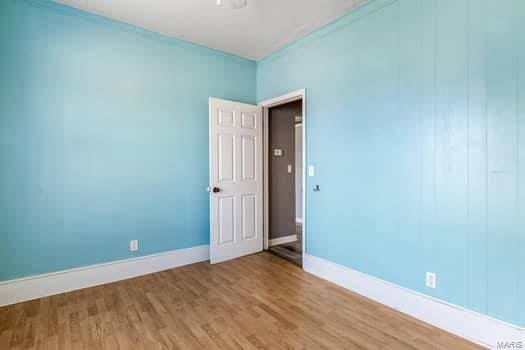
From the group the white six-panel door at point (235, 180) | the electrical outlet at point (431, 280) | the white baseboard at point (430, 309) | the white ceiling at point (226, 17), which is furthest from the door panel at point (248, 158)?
the electrical outlet at point (431, 280)

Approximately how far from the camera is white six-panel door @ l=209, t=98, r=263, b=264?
11.3ft

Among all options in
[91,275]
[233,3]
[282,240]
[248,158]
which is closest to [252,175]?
[248,158]

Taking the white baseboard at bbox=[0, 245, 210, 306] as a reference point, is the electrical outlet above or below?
above

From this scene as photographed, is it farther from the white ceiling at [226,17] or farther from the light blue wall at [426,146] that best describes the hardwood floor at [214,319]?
the white ceiling at [226,17]

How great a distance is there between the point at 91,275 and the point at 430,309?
3.24 m

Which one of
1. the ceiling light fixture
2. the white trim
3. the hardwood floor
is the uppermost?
the ceiling light fixture

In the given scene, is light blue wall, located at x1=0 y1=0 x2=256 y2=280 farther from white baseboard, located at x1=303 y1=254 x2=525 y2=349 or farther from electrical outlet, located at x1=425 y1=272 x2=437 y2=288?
electrical outlet, located at x1=425 y1=272 x2=437 y2=288

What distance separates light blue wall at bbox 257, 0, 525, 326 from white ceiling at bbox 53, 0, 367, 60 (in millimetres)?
278

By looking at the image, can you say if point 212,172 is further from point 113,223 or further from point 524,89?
point 524,89

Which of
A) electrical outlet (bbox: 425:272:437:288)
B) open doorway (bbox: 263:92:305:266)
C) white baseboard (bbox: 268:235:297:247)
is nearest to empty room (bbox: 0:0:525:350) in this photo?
electrical outlet (bbox: 425:272:437:288)

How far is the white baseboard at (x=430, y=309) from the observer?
180cm

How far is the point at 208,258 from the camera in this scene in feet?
11.8

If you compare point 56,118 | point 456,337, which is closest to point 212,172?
point 56,118

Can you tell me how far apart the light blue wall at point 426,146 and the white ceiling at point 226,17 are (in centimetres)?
28
